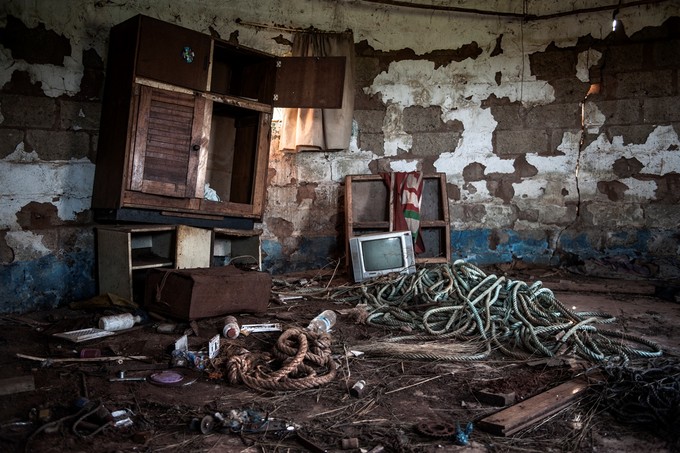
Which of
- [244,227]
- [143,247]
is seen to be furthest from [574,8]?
[143,247]

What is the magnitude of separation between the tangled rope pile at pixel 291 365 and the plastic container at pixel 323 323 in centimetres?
35

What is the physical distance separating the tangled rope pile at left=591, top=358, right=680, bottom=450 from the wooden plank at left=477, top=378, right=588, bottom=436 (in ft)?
0.37

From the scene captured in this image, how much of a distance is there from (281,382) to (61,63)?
3509 millimetres

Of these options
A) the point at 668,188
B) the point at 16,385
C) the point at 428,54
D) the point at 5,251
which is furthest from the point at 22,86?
the point at 668,188

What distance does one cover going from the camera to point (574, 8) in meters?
6.38

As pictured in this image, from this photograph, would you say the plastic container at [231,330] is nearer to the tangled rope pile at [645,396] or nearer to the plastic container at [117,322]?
the plastic container at [117,322]

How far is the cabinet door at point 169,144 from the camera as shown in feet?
15.2

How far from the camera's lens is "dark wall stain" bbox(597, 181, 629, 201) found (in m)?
6.31

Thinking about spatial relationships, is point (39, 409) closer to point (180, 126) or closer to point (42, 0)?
point (180, 126)

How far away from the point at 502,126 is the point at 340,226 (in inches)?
86.5

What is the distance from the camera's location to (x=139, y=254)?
512cm

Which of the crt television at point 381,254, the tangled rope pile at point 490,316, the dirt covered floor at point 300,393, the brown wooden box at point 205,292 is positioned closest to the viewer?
the dirt covered floor at point 300,393

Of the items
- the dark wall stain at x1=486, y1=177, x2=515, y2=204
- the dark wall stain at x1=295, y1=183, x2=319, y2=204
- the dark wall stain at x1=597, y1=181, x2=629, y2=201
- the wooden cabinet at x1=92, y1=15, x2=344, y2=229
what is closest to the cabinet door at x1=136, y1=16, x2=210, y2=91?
the wooden cabinet at x1=92, y1=15, x2=344, y2=229

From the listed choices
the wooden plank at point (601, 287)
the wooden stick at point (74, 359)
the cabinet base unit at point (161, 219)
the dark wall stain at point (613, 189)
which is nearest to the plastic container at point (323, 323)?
the wooden stick at point (74, 359)
